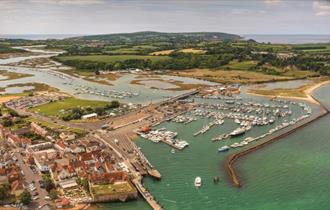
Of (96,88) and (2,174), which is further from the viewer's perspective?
(96,88)

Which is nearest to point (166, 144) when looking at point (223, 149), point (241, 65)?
point (223, 149)

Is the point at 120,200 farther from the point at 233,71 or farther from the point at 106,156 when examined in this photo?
the point at 233,71

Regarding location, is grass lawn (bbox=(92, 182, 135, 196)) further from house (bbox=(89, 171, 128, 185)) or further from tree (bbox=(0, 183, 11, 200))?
tree (bbox=(0, 183, 11, 200))

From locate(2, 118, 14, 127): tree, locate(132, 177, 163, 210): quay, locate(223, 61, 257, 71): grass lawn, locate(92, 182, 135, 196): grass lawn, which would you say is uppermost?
locate(223, 61, 257, 71): grass lawn

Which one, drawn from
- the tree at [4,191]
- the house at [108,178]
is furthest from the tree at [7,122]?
the house at [108,178]

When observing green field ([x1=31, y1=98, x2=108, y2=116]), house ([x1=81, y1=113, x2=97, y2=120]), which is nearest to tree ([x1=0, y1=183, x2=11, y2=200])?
house ([x1=81, y1=113, x2=97, y2=120])

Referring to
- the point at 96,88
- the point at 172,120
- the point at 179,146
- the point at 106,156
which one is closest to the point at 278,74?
the point at 96,88
